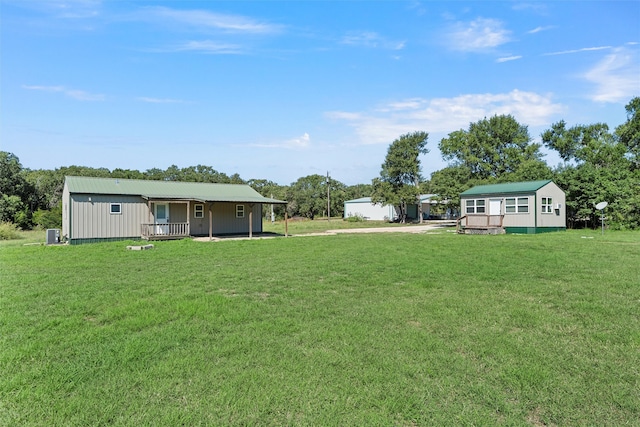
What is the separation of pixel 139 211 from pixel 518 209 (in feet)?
70.3

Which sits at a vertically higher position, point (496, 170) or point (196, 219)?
point (496, 170)

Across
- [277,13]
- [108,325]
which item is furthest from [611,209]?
[108,325]

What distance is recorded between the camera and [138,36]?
1125 cm

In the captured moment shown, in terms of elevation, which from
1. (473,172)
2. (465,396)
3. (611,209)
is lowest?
(465,396)

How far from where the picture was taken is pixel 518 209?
23.0m

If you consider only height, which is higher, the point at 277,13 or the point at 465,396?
the point at 277,13

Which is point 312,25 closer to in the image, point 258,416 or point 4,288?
point 4,288

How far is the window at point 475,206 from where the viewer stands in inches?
984

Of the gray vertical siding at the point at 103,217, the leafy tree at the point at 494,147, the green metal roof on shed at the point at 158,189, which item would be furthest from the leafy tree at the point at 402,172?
the gray vertical siding at the point at 103,217

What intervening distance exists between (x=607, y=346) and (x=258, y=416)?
3.64 meters

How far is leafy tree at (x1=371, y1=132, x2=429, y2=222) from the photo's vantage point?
131 feet

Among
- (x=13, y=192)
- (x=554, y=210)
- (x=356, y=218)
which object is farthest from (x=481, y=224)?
(x=13, y=192)

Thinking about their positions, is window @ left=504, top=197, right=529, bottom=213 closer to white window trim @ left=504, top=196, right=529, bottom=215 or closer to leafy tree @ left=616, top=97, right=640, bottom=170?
white window trim @ left=504, top=196, right=529, bottom=215

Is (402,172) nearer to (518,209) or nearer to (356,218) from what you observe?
(356,218)
